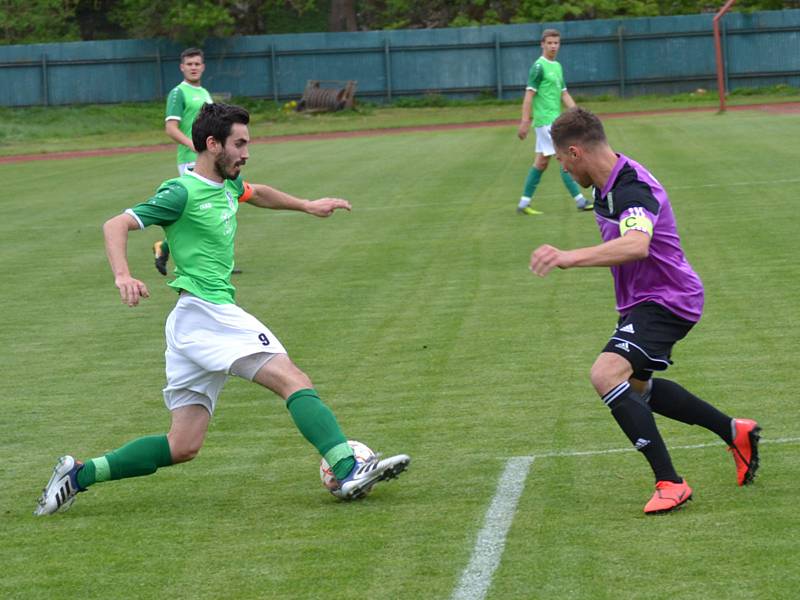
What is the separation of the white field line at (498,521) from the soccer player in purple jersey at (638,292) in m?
0.62

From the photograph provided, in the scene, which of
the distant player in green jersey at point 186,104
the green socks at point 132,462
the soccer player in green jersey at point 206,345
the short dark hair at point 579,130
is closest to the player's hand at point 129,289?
the soccer player in green jersey at point 206,345

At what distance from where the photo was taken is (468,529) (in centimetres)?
585

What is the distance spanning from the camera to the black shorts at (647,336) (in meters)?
6.09

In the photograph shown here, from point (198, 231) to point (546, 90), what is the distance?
41.8 ft

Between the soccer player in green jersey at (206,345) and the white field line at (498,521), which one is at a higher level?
the soccer player in green jersey at (206,345)

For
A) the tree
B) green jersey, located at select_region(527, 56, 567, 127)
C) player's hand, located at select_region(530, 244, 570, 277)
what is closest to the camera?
player's hand, located at select_region(530, 244, 570, 277)

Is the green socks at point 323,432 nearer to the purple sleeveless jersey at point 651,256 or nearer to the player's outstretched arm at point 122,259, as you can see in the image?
the player's outstretched arm at point 122,259

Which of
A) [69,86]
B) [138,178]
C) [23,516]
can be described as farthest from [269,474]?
[69,86]

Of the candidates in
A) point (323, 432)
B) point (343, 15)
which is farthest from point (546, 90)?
point (343, 15)

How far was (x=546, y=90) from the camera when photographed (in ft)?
61.1

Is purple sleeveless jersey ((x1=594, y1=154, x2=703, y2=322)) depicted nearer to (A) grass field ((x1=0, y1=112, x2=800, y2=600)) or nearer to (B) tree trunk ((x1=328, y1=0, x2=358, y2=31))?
(A) grass field ((x1=0, y1=112, x2=800, y2=600))

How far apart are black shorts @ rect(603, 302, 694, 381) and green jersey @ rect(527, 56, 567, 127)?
12574 millimetres

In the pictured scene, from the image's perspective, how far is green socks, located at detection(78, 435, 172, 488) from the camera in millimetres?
6551

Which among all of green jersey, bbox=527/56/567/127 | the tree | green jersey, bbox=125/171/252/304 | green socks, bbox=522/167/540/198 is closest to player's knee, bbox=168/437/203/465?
green jersey, bbox=125/171/252/304
